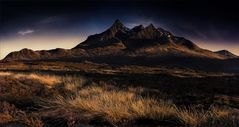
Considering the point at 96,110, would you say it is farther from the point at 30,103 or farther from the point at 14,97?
the point at 14,97

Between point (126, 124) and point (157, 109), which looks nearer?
point (126, 124)

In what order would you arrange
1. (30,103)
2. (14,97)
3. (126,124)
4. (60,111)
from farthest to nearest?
1. (14,97)
2. (30,103)
3. (60,111)
4. (126,124)

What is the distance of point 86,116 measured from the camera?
770 cm

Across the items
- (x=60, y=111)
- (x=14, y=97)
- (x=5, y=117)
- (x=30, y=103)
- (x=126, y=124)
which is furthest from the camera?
(x=14, y=97)

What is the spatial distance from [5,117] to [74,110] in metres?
1.49

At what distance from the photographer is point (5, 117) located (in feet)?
24.7

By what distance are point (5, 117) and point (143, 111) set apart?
270 centimetres

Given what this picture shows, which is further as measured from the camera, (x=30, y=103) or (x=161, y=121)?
(x=30, y=103)

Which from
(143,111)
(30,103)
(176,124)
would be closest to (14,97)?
(30,103)

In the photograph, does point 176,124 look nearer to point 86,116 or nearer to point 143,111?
point 143,111

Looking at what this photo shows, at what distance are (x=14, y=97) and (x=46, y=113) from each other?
3313 millimetres

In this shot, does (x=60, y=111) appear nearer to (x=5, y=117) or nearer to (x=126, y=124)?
(x=5, y=117)

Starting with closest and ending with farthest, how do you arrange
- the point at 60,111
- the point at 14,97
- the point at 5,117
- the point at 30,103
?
the point at 5,117 → the point at 60,111 → the point at 30,103 → the point at 14,97

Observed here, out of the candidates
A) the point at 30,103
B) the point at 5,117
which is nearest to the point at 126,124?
the point at 5,117
